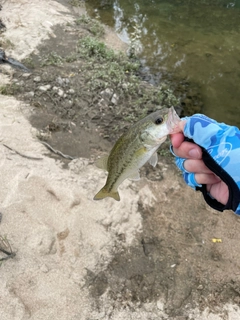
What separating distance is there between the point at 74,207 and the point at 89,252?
2.12ft

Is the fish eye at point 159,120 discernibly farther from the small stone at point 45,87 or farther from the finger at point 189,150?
the small stone at point 45,87

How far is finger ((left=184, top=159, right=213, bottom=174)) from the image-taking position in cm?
239

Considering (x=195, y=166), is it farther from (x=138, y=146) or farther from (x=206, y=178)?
(x=138, y=146)

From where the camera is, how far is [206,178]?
8.25 ft

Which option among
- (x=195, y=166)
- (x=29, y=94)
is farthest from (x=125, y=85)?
(x=195, y=166)

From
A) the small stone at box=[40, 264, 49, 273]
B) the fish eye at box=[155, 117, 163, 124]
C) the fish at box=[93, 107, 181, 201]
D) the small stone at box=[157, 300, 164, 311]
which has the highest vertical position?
the fish eye at box=[155, 117, 163, 124]

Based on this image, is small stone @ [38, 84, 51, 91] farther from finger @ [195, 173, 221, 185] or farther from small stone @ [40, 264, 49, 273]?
finger @ [195, 173, 221, 185]

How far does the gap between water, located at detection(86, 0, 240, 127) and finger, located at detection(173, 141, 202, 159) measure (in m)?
5.62

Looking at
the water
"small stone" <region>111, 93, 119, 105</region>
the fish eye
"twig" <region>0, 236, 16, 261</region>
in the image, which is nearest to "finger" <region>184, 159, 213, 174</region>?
the fish eye

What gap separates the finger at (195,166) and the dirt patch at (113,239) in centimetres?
203

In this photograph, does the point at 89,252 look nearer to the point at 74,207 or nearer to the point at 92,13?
the point at 74,207

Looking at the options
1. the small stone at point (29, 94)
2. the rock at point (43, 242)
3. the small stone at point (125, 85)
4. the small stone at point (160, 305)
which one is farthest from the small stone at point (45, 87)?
the small stone at point (160, 305)

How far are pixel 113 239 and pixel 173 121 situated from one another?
249cm

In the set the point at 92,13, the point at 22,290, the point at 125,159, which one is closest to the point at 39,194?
the point at 22,290
